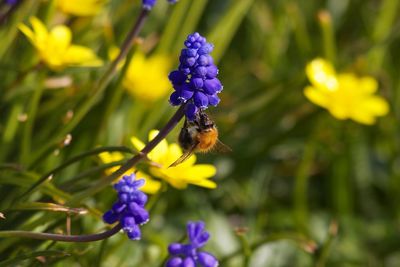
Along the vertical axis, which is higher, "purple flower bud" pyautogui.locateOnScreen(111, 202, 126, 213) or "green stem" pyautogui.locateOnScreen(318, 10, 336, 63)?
"green stem" pyautogui.locateOnScreen(318, 10, 336, 63)

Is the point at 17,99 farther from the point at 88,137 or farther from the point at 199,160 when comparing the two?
the point at 199,160

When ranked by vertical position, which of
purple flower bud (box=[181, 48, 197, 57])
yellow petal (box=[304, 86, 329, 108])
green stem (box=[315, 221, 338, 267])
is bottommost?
purple flower bud (box=[181, 48, 197, 57])

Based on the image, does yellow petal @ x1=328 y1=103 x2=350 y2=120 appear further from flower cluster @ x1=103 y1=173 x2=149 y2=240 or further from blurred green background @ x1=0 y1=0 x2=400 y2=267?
flower cluster @ x1=103 y1=173 x2=149 y2=240

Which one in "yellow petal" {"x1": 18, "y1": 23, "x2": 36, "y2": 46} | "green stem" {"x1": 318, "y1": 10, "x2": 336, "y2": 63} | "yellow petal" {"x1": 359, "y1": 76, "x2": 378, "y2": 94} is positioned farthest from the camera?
"yellow petal" {"x1": 359, "y1": 76, "x2": 378, "y2": 94}

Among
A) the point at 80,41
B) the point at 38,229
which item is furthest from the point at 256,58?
the point at 38,229

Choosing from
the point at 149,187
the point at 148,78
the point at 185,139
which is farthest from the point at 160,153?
the point at 148,78

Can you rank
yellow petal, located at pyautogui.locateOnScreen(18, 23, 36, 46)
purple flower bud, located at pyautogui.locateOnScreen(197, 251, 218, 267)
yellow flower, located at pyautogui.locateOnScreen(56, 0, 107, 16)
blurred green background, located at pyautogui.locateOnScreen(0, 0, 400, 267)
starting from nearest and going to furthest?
purple flower bud, located at pyautogui.locateOnScreen(197, 251, 218, 267) < yellow petal, located at pyautogui.locateOnScreen(18, 23, 36, 46) < blurred green background, located at pyautogui.locateOnScreen(0, 0, 400, 267) < yellow flower, located at pyautogui.locateOnScreen(56, 0, 107, 16)

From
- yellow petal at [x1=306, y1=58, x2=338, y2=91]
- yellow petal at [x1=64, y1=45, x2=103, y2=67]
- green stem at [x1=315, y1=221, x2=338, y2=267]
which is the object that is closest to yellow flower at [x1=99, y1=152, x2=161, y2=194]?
yellow petal at [x1=64, y1=45, x2=103, y2=67]
